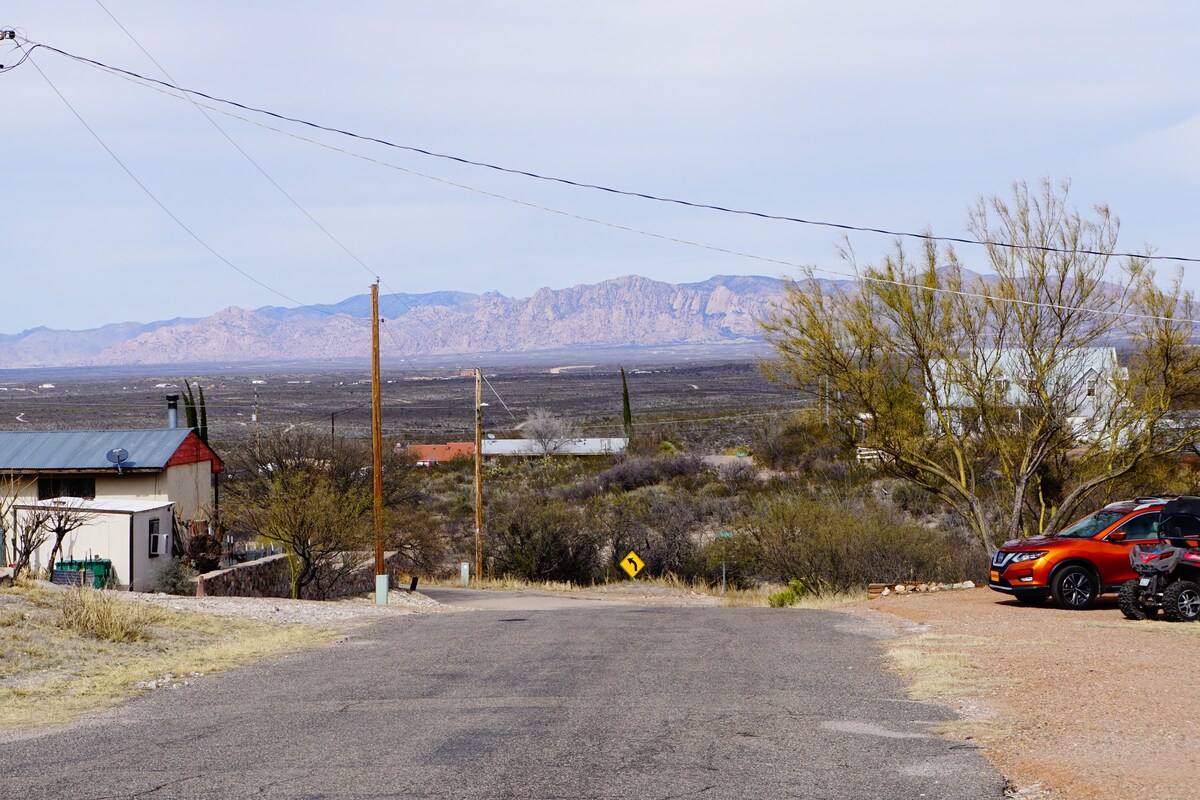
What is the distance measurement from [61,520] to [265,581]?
21.6 feet

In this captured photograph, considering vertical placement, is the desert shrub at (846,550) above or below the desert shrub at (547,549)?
above

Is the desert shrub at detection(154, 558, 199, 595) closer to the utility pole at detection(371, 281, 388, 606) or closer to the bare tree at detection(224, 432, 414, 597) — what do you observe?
the bare tree at detection(224, 432, 414, 597)

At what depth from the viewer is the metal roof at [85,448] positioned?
109ft

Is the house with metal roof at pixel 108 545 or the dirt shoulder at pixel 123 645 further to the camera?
the house with metal roof at pixel 108 545

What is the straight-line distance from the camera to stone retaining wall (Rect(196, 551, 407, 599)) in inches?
1087

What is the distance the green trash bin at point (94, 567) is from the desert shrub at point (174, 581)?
3.80ft

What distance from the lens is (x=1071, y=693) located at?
35.3 feet

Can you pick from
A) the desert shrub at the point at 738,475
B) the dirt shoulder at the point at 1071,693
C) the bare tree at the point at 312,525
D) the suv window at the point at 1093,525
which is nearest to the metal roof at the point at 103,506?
the bare tree at the point at 312,525

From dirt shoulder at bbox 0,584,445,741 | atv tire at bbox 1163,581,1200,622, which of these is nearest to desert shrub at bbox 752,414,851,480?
atv tire at bbox 1163,581,1200,622

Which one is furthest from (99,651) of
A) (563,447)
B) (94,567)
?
(563,447)

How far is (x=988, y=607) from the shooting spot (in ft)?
67.4

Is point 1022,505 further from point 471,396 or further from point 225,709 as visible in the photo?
point 471,396

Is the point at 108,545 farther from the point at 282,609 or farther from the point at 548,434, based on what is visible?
the point at 548,434

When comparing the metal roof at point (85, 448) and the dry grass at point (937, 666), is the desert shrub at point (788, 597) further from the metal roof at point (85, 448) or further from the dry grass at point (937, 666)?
the metal roof at point (85, 448)
